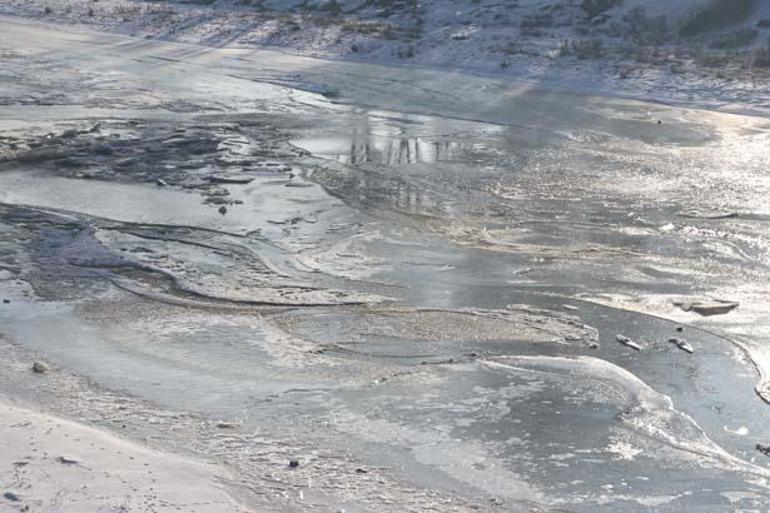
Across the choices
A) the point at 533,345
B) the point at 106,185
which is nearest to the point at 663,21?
the point at 106,185

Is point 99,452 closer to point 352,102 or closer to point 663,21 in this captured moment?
point 352,102

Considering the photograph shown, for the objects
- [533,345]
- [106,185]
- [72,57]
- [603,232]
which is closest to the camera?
[533,345]

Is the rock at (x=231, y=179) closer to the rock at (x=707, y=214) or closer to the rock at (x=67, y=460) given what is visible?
the rock at (x=707, y=214)

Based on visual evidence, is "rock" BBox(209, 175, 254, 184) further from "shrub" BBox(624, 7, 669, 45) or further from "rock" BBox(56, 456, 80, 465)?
"shrub" BBox(624, 7, 669, 45)

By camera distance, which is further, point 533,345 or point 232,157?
point 232,157

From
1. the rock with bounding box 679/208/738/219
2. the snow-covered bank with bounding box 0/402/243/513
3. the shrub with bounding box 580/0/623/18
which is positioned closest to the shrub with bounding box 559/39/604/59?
the shrub with bounding box 580/0/623/18

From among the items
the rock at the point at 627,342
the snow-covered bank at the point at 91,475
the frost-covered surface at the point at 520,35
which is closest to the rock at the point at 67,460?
the snow-covered bank at the point at 91,475
